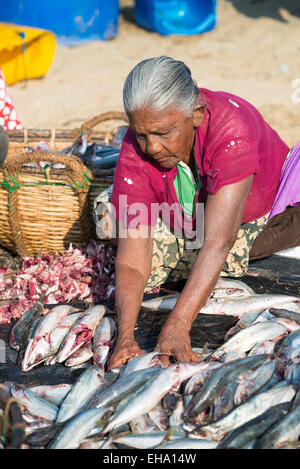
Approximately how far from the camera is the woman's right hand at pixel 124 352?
8.59 feet

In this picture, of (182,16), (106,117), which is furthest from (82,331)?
(182,16)

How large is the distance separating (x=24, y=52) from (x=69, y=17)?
1596 mm

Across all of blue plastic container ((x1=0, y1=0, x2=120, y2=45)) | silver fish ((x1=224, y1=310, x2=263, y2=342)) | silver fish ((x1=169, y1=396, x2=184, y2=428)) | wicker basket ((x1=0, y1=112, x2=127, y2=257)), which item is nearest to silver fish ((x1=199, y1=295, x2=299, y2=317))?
silver fish ((x1=224, y1=310, x2=263, y2=342))

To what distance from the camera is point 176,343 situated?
2572mm

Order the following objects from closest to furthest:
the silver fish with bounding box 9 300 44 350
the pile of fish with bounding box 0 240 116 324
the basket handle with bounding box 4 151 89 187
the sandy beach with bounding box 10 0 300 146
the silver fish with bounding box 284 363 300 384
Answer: the silver fish with bounding box 284 363 300 384
the silver fish with bounding box 9 300 44 350
the pile of fish with bounding box 0 240 116 324
the basket handle with bounding box 4 151 89 187
the sandy beach with bounding box 10 0 300 146

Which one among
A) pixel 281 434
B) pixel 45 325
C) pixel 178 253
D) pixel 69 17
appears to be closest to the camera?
pixel 281 434

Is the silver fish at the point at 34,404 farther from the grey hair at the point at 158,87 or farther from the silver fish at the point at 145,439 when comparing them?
the grey hair at the point at 158,87

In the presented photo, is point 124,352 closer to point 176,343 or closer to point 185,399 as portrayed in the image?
point 176,343

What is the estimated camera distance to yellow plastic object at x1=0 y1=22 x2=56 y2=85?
772cm

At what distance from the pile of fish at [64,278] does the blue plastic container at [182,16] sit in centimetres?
662

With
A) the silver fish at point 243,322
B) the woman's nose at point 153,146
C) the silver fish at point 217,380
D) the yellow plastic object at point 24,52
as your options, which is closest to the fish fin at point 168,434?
the silver fish at point 217,380

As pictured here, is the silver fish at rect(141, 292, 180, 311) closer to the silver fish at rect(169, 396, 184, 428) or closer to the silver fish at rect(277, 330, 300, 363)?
the silver fish at rect(277, 330, 300, 363)

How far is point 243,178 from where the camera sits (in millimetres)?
2867

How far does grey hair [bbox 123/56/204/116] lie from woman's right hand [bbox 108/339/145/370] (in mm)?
1136
